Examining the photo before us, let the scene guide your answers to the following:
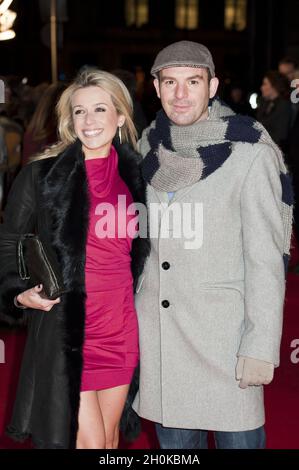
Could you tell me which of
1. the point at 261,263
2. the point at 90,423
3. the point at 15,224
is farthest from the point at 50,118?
the point at 261,263

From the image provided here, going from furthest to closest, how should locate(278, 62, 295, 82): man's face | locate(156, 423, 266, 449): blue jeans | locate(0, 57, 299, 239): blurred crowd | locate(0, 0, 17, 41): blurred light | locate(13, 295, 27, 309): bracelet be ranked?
locate(278, 62, 295, 82): man's face, locate(0, 0, 17, 41): blurred light, locate(0, 57, 299, 239): blurred crowd, locate(13, 295, 27, 309): bracelet, locate(156, 423, 266, 449): blue jeans

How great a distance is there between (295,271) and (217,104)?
255 inches

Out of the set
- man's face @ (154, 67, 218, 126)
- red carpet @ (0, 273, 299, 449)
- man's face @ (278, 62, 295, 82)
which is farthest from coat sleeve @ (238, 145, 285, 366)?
man's face @ (278, 62, 295, 82)

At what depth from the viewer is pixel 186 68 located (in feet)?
10.8

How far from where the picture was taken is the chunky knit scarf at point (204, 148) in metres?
3.23

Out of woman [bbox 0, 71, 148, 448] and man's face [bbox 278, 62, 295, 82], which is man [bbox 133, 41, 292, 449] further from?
man's face [bbox 278, 62, 295, 82]

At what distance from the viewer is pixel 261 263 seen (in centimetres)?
311

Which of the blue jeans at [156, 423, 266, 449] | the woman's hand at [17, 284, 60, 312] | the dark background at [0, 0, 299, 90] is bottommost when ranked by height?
the blue jeans at [156, 423, 266, 449]

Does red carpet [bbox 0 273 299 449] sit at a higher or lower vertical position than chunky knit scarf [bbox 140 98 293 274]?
lower

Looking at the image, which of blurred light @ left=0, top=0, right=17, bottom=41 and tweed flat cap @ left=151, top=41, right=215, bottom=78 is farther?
blurred light @ left=0, top=0, right=17, bottom=41

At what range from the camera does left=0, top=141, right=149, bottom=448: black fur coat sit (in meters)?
3.33

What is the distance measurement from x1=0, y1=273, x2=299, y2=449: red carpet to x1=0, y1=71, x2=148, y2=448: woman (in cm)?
145

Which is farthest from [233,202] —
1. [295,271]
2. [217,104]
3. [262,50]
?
[262,50]
